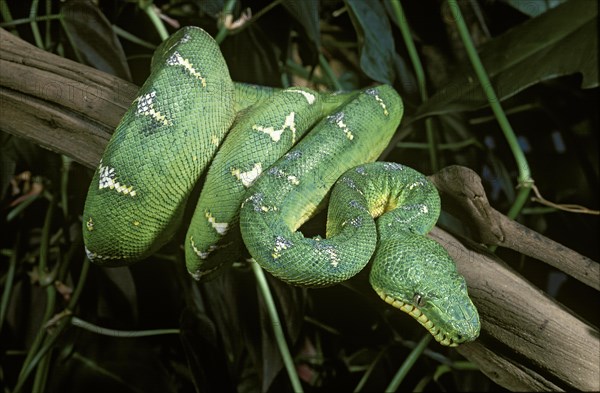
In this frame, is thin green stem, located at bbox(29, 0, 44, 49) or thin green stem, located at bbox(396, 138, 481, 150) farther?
thin green stem, located at bbox(396, 138, 481, 150)

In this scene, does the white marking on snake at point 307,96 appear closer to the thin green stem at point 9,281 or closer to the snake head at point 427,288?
the snake head at point 427,288

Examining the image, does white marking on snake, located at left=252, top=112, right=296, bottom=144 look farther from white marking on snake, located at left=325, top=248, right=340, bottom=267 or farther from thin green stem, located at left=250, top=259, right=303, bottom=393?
thin green stem, located at left=250, top=259, right=303, bottom=393

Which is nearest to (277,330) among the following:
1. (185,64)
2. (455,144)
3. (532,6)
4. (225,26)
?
(185,64)

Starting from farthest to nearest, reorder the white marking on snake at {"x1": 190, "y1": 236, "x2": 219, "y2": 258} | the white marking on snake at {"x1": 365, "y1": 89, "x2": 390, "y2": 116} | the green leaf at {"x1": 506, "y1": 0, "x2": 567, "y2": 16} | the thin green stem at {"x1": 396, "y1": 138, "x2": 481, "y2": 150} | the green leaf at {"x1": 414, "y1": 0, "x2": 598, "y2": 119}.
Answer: the thin green stem at {"x1": 396, "y1": 138, "x2": 481, "y2": 150}
the green leaf at {"x1": 506, "y1": 0, "x2": 567, "y2": 16}
the green leaf at {"x1": 414, "y1": 0, "x2": 598, "y2": 119}
the white marking on snake at {"x1": 365, "y1": 89, "x2": 390, "y2": 116}
the white marking on snake at {"x1": 190, "y1": 236, "x2": 219, "y2": 258}

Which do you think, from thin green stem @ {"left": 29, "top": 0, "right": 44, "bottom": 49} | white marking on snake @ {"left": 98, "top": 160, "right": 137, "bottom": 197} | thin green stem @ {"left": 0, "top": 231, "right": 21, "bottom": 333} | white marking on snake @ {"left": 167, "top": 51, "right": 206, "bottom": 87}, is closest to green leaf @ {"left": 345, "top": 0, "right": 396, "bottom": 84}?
white marking on snake @ {"left": 167, "top": 51, "right": 206, "bottom": 87}

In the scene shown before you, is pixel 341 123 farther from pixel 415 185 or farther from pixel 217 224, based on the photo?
pixel 217 224

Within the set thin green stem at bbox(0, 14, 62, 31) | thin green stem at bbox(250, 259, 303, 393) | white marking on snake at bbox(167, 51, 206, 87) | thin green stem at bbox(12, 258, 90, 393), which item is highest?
white marking on snake at bbox(167, 51, 206, 87)
